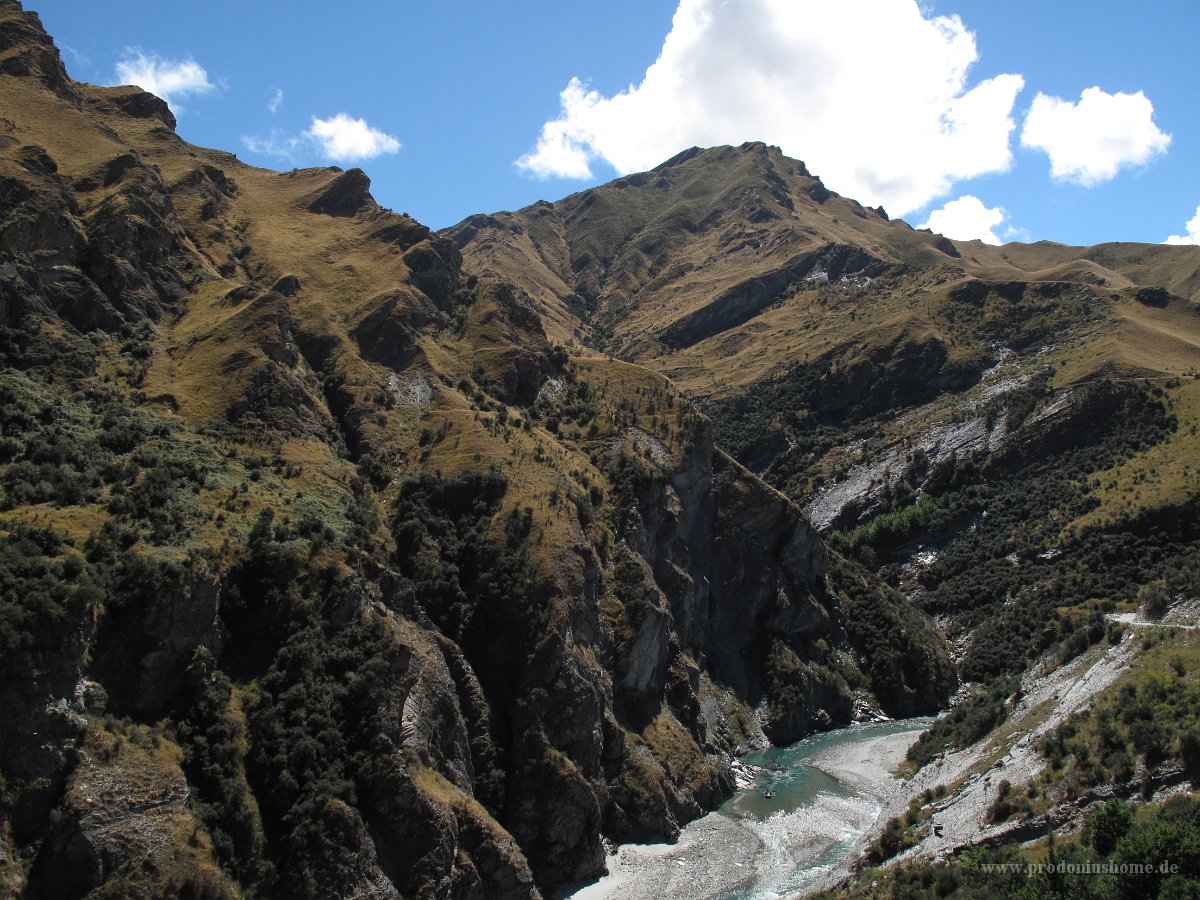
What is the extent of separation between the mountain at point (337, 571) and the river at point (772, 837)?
376 cm

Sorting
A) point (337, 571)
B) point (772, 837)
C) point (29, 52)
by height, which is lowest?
point (772, 837)

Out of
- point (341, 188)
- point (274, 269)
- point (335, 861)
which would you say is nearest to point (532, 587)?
point (335, 861)

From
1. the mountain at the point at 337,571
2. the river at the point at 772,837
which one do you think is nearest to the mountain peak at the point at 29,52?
the mountain at the point at 337,571

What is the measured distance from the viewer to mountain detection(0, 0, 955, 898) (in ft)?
199

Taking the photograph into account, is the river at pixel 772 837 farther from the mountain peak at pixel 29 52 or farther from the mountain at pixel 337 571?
the mountain peak at pixel 29 52

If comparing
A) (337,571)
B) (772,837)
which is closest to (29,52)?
(337,571)

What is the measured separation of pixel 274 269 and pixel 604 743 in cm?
9959

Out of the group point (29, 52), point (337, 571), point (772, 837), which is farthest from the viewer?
point (29, 52)

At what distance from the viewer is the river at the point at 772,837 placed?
254 ft

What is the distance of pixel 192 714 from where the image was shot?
65.3m

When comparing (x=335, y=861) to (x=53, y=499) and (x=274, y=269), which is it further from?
(x=274, y=269)

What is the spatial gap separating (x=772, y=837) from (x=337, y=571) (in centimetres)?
4999

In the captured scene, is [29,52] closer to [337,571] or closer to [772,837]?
[337,571]

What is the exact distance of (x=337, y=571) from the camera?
79.6 meters
